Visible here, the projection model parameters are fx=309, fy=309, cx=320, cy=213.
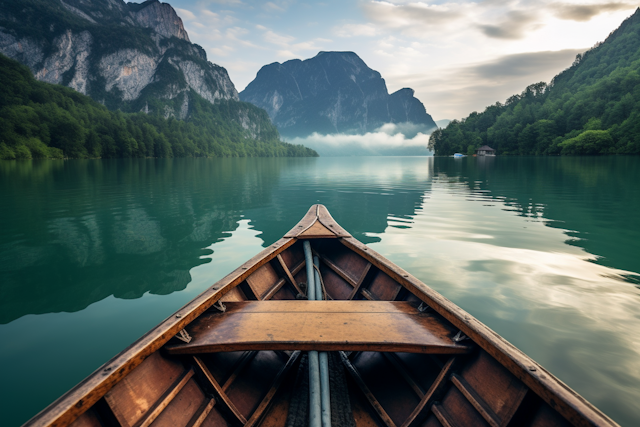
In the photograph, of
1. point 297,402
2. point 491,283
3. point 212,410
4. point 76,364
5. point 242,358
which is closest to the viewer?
point 212,410

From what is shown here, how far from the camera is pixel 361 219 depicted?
42.1 ft

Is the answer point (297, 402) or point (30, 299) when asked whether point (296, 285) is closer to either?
point (297, 402)

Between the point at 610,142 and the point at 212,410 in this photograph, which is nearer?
the point at 212,410

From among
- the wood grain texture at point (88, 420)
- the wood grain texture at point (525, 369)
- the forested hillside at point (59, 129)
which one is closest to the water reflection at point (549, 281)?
the wood grain texture at point (525, 369)

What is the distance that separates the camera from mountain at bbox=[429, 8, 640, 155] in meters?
67.2

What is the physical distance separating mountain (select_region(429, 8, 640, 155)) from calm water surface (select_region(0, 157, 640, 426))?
70.5 m

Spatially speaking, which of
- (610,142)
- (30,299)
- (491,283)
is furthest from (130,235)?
(610,142)

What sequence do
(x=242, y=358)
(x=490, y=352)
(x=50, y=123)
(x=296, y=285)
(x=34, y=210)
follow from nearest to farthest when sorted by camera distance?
(x=490, y=352) < (x=242, y=358) < (x=296, y=285) < (x=34, y=210) < (x=50, y=123)


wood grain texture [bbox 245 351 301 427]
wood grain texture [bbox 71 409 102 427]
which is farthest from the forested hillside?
wood grain texture [bbox 245 351 301 427]

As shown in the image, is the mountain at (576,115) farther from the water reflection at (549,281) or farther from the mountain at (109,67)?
the mountain at (109,67)

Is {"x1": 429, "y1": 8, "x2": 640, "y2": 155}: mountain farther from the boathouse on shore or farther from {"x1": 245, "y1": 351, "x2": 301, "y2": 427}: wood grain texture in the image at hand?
{"x1": 245, "y1": 351, "x2": 301, "y2": 427}: wood grain texture

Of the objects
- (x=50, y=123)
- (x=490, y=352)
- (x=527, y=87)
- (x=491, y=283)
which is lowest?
(x=491, y=283)

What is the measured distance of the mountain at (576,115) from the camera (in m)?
67.2

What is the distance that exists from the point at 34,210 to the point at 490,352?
16.7 meters
